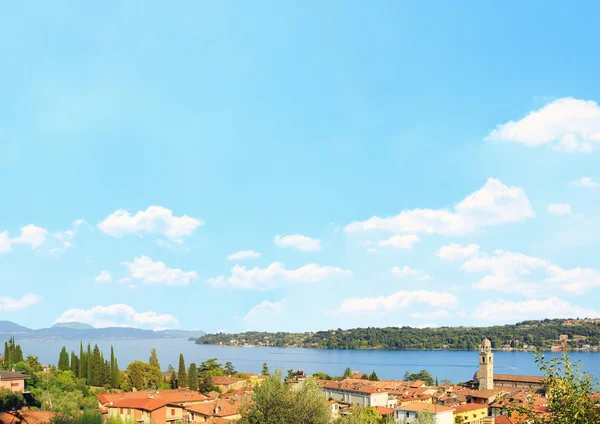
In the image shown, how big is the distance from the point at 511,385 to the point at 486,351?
9.48 meters

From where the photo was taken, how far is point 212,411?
46.1 m

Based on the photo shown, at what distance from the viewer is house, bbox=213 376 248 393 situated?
7262cm

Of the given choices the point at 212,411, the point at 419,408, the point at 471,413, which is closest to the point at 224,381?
the point at 212,411

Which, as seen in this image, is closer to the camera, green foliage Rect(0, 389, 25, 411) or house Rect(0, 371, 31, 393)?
green foliage Rect(0, 389, 25, 411)

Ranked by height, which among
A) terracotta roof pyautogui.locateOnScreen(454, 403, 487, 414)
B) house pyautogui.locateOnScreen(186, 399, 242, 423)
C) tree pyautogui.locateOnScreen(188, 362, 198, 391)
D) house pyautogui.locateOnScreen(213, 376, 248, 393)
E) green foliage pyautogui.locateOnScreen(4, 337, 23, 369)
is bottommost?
terracotta roof pyautogui.locateOnScreen(454, 403, 487, 414)

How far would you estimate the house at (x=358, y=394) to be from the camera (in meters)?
63.7

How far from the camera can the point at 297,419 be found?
94.1ft

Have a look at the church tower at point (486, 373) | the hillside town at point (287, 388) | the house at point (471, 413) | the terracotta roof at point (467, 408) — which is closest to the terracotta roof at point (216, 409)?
the hillside town at point (287, 388)

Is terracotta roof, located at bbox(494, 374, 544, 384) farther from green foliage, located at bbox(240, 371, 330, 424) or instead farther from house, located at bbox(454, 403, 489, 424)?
green foliage, located at bbox(240, 371, 330, 424)

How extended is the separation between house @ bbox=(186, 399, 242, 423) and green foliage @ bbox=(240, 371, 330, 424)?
15.6 m

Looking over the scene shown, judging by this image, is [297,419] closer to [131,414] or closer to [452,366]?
[131,414]

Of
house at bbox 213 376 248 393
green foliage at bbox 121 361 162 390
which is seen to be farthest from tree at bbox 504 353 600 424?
house at bbox 213 376 248 393

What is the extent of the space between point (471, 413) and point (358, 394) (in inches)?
537

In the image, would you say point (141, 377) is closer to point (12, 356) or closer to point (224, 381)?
point (224, 381)
